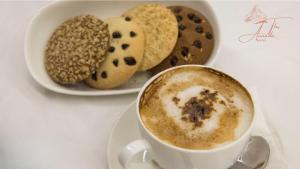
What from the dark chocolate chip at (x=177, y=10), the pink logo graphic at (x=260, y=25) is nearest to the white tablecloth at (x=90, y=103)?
the pink logo graphic at (x=260, y=25)

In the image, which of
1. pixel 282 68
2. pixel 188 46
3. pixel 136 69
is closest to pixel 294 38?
pixel 282 68

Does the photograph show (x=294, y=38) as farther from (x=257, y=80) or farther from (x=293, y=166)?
(x=293, y=166)

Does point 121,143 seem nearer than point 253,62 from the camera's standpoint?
Yes

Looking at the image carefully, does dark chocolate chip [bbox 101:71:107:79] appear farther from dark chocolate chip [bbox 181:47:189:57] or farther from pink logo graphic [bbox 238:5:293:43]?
pink logo graphic [bbox 238:5:293:43]

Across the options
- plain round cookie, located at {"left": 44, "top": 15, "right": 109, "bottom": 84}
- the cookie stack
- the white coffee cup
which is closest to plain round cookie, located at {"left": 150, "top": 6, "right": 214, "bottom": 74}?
the cookie stack

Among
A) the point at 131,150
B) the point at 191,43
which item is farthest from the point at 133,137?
the point at 191,43

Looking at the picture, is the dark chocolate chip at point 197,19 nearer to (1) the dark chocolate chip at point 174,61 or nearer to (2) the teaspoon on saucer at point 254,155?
(1) the dark chocolate chip at point 174,61
